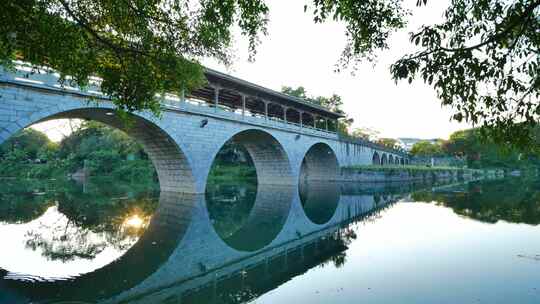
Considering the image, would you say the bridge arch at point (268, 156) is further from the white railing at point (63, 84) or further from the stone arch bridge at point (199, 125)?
the white railing at point (63, 84)

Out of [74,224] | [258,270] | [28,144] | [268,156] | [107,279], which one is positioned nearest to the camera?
[107,279]

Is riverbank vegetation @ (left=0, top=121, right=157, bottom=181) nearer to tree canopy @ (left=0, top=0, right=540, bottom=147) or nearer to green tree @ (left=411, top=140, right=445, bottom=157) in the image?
tree canopy @ (left=0, top=0, right=540, bottom=147)

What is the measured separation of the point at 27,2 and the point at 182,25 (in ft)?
8.54

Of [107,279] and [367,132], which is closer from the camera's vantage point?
[107,279]

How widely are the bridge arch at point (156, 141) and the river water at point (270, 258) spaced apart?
4553 millimetres

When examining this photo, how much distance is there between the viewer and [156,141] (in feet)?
58.2

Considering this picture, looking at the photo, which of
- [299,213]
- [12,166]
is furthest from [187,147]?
[12,166]

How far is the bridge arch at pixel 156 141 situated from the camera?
1433 cm

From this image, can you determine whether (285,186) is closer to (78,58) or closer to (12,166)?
(78,58)

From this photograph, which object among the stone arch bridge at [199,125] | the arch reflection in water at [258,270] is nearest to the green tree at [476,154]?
the stone arch bridge at [199,125]

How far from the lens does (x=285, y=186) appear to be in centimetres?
2856

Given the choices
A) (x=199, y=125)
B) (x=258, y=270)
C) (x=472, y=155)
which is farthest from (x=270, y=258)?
(x=472, y=155)

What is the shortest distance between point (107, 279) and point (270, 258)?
322 cm

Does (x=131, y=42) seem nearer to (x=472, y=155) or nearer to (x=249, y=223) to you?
(x=249, y=223)
